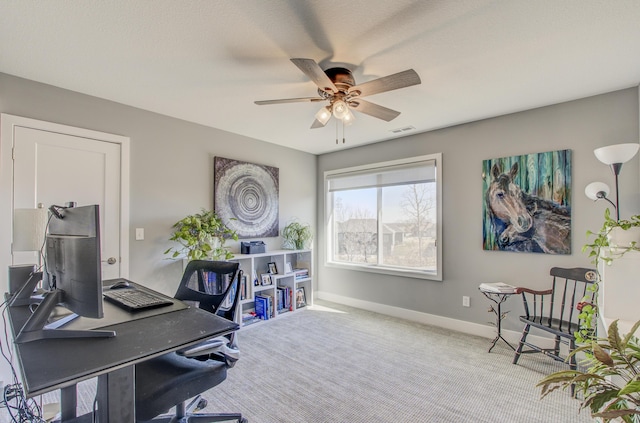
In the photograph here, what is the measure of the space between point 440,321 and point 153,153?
3.86m

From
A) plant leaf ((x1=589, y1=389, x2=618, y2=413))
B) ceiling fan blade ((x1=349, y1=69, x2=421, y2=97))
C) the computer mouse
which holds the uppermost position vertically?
Result: ceiling fan blade ((x1=349, y1=69, x2=421, y2=97))

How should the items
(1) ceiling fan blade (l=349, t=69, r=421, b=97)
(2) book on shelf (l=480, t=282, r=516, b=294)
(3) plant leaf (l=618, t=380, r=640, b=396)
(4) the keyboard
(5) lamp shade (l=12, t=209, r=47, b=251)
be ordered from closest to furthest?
(3) plant leaf (l=618, t=380, r=640, b=396) < (4) the keyboard < (1) ceiling fan blade (l=349, t=69, r=421, b=97) < (5) lamp shade (l=12, t=209, r=47, b=251) < (2) book on shelf (l=480, t=282, r=516, b=294)

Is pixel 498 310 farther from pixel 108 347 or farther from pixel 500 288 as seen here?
pixel 108 347

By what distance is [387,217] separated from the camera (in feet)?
14.1

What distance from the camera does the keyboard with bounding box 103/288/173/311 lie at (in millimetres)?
1528

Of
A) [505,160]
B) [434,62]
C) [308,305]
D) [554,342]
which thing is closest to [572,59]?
[434,62]

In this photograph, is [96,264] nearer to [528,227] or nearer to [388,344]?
[388,344]

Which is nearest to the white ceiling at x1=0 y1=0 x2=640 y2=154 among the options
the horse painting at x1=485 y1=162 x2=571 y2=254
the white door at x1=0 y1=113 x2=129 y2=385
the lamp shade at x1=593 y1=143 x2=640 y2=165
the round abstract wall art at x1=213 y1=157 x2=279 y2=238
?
the white door at x1=0 y1=113 x2=129 y2=385

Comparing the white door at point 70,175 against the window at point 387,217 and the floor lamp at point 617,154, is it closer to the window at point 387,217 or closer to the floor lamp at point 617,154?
the window at point 387,217

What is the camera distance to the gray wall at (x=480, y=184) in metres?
2.70

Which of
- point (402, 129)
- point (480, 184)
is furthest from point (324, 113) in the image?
point (480, 184)

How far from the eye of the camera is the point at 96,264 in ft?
3.51

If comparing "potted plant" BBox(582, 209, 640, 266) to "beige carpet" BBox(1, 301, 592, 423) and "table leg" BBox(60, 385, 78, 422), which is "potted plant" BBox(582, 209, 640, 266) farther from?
"table leg" BBox(60, 385, 78, 422)

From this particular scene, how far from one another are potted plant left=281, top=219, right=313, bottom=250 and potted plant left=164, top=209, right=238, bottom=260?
3.61ft
